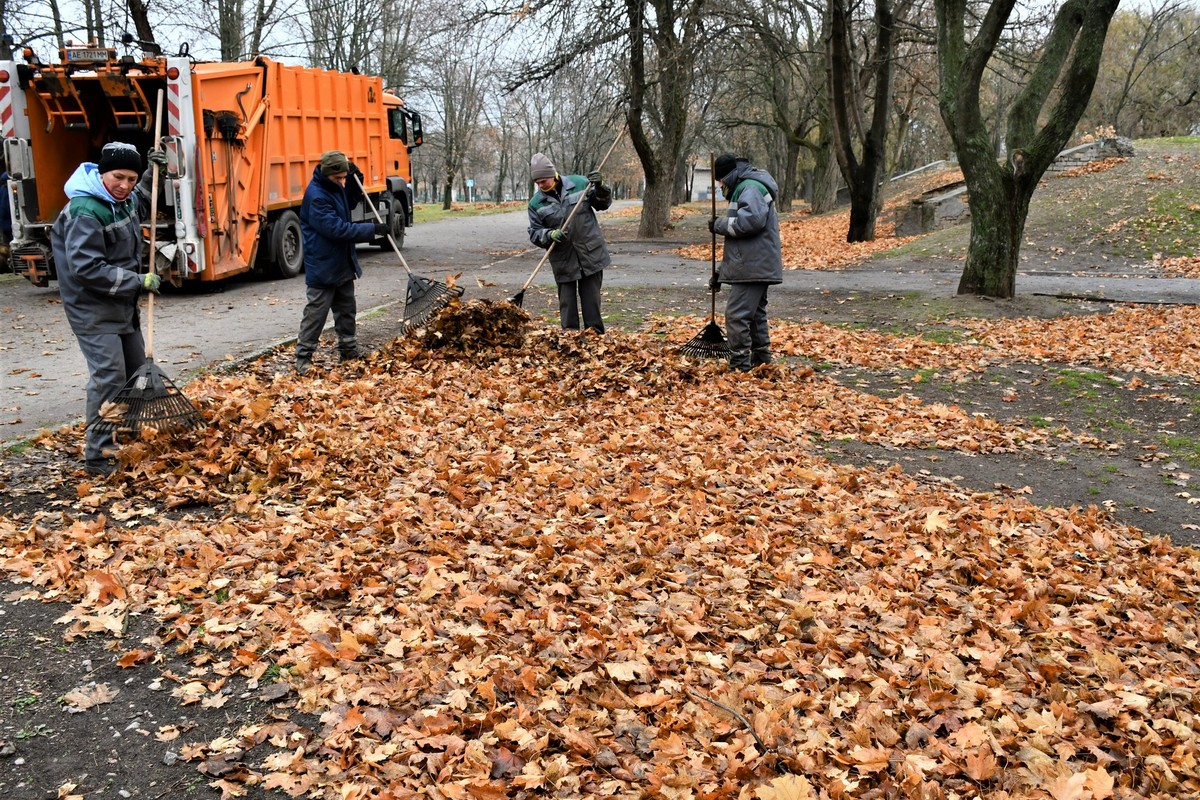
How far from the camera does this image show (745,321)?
8.58 m

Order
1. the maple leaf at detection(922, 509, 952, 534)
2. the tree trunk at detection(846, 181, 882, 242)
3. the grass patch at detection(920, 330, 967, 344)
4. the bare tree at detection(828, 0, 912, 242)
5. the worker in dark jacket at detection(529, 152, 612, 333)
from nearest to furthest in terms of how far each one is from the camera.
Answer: the maple leaf at detection(922, 509, 952, 534) < the worker in dark jacket at detection(529, 152, 612, 333) < the grass patch at detection(920, 330, 967, 344) < the bare tree at detection(828, 0, 912, 242) < the tree trunk at detection(846, 181, 882, 242)

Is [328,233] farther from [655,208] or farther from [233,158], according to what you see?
[655,208]

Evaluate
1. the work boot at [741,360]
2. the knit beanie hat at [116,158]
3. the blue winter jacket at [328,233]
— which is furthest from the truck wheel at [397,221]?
the knit beanie hat at [116,158]

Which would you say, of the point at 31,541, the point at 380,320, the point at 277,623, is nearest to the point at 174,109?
the point at 380,320

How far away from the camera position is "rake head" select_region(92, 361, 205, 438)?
5.90 m

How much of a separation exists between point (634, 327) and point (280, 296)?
17.1 feet

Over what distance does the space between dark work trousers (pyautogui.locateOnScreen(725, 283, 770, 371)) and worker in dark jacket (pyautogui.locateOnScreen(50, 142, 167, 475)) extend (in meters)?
4.68

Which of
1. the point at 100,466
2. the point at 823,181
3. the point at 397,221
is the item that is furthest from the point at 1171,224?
the point at 100,466

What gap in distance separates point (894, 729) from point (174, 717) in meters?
2.54

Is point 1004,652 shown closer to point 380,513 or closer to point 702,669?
point 702,669

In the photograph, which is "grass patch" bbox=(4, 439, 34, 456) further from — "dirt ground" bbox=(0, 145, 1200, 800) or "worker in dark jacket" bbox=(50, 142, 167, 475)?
"worker in dark jacket" bbox=(50, 142, 167, 475)

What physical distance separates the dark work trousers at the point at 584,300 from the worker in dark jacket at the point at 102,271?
4322mm

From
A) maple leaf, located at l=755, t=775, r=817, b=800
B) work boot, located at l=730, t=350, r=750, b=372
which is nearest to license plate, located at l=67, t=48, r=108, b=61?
work boot, located at l=730, t=350, r=750, b=372

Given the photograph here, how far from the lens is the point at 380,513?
17.1 feet
